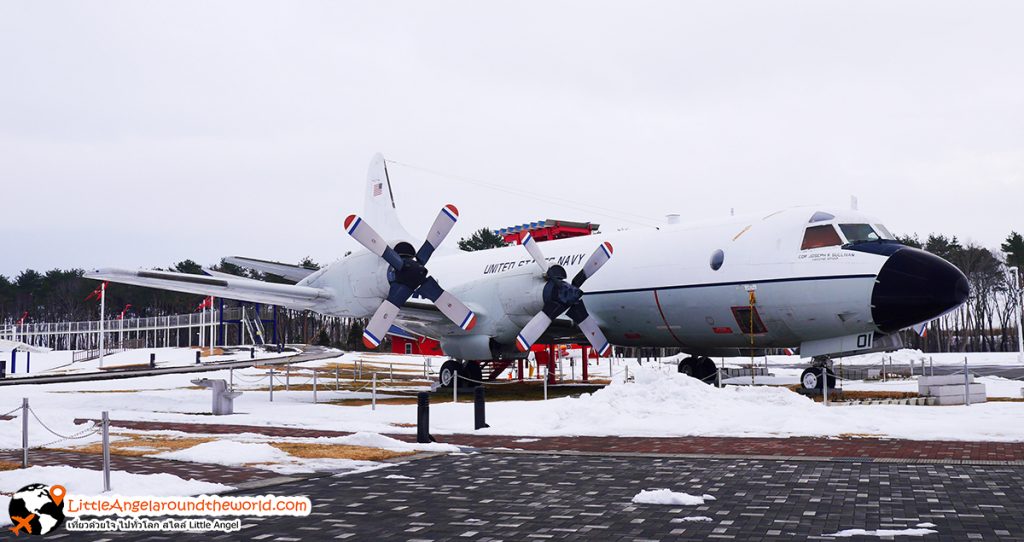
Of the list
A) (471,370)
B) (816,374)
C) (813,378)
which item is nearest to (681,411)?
(813,378)

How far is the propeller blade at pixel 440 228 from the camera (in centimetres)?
2198

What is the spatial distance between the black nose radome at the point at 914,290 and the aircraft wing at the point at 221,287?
14.8 m

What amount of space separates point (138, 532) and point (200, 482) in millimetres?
2215

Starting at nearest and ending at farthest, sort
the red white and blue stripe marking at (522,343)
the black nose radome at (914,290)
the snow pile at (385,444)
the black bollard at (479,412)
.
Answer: the snow pile at (385,444), the black bollard at (479,412), the black nose radome at (914,290), the red white and blue stripe marking at (522,343)

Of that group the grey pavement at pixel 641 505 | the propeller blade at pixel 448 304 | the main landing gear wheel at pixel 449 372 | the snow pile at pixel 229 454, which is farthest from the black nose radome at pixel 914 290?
the main landing gear wheel at pixel 449 372

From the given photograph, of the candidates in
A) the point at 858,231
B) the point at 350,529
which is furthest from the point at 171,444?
the point at 858,231

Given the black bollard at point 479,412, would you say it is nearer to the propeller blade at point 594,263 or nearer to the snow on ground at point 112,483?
the snow on ground at point 112,483

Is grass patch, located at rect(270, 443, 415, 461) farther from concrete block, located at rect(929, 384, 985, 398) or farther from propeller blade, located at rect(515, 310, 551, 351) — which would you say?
concrete block, located at rect(929, 384, 985, 398)

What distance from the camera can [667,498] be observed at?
8297 millimetres

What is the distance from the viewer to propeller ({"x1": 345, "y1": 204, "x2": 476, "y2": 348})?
21.5 meters

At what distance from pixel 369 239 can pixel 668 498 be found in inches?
560

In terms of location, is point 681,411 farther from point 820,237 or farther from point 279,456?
point 279,456

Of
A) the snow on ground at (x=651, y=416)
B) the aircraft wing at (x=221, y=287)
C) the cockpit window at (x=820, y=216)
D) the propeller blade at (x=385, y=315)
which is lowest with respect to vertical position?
the snow on ground at (x=651, y=416)

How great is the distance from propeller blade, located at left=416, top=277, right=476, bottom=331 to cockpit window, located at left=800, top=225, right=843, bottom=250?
8.78 meters
